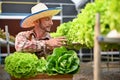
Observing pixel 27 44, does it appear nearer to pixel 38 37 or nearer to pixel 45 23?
pixel 38 37

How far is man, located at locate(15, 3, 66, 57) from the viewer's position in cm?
380

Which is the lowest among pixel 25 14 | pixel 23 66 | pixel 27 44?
pixel 23 66

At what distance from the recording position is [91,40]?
2502mm

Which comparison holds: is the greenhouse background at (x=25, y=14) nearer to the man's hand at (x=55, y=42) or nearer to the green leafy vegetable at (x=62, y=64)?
the man's hand at (x=55, y=42)

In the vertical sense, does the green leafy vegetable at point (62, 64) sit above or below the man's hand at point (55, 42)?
below

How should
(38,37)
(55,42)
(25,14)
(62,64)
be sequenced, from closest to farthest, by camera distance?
(62,64) < (55,42) < (38,37) < (25,14)

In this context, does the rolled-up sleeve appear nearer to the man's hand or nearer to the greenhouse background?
the man's hand

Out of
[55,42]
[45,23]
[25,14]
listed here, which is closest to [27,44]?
[55,42]

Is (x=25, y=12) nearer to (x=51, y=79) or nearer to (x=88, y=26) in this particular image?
(x=51, y=79)

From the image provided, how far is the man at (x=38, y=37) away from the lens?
3.80 m

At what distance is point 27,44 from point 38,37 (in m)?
0.37

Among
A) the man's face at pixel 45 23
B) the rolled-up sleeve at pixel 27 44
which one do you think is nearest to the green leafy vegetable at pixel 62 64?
the rolled-up sleeve at pixel 27 44

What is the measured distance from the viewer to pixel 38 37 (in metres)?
4.14

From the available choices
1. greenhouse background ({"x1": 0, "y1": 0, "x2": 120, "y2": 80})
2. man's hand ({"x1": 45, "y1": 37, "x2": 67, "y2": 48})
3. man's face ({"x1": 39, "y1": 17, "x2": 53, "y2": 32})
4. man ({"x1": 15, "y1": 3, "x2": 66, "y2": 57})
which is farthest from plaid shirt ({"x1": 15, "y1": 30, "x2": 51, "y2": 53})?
greenhouse background ({"x1": 0, "y1": 0, "x2": 120, "y2": 80})
